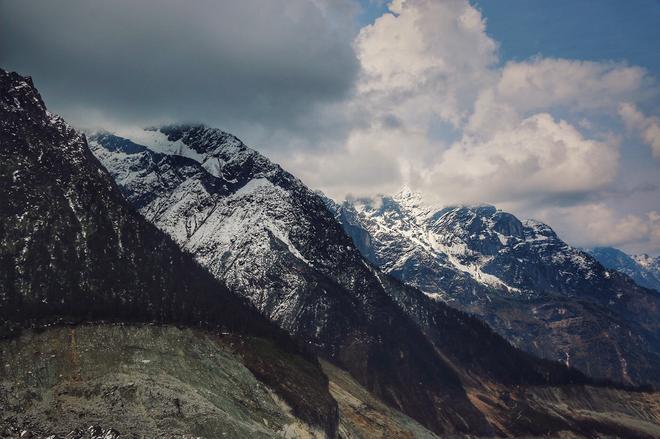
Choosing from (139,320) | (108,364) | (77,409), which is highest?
(139,320)

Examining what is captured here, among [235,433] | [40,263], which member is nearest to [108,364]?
[235,433]

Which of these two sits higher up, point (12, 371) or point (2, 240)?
point (2, 240)

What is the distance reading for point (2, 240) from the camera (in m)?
196

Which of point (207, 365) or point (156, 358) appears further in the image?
point (207, 365)

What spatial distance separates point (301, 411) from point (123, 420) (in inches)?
2612

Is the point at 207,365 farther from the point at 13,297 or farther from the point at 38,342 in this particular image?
the point at 13,297

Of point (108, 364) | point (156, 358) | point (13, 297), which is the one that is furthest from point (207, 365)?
point (13, 297)

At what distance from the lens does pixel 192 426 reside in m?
127

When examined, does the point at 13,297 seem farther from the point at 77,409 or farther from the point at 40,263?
the point at 77,409

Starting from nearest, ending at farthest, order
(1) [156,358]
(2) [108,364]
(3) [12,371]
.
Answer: (3) [12,371] < (2) [108,364] < (1) [156,358]

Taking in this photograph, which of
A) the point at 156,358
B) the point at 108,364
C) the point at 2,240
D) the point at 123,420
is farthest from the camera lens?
the point at 2,240

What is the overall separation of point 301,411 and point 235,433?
151ft

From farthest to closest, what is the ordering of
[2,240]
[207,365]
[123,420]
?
[2,240] → [207,365] → [123,420]

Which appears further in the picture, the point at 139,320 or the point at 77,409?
the point at 139,320
